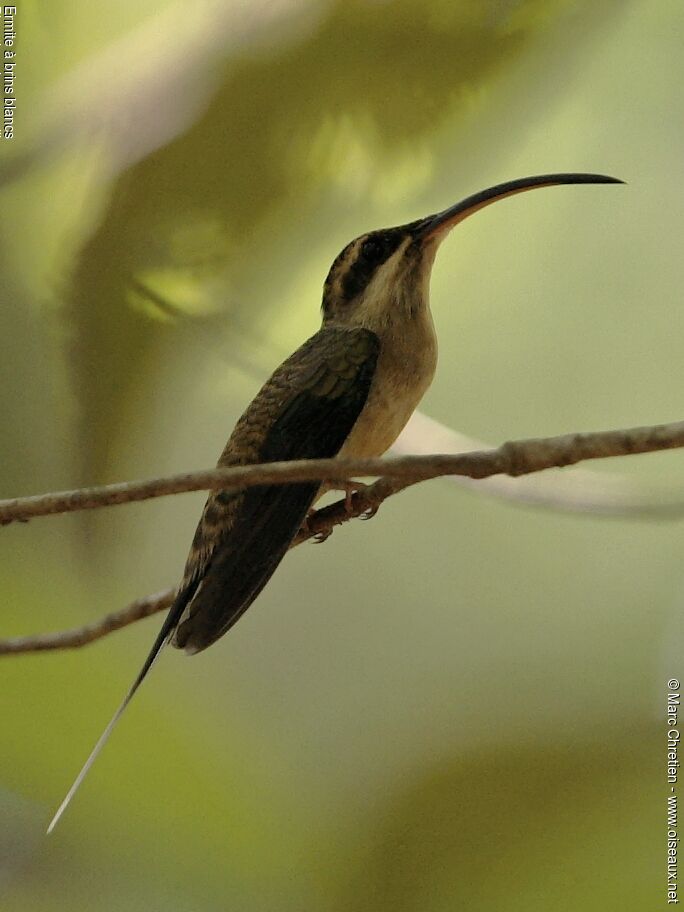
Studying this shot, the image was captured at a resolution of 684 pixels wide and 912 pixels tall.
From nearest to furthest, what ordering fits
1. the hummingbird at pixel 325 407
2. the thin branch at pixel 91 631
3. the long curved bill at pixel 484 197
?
the hummingbird at pixel 325 407 < the thin branch at pixel 91 631 < the long curved bill at pixel 484 197

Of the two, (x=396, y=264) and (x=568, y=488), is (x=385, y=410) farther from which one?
(x=568, y=488)

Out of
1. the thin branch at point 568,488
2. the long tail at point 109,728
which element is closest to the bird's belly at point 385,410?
the thin branch at point 568,488

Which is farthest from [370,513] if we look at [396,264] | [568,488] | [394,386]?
[396,264]

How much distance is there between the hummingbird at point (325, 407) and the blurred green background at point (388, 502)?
0.47 ft

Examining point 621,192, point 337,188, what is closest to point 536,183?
point 621,192

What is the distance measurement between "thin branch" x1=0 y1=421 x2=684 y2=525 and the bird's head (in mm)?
775

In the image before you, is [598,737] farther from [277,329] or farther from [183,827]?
[277,329]

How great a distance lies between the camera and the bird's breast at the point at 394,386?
2357mm

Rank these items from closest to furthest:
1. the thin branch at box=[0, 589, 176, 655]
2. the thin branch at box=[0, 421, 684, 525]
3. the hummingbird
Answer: the thin branch at box=[0, 421, 684, 525] → the hummingbird → the thin branch at box=[0, 589, 176, 655]

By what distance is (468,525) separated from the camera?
2641mm

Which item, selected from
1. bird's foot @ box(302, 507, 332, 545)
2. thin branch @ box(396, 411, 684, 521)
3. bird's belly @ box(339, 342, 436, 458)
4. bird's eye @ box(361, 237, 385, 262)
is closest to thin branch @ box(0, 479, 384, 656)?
bird's foot @ box(302, 507, 332, 545)

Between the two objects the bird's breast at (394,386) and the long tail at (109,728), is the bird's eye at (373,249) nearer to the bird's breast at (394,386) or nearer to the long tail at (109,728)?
the bird's breast at (394,386)

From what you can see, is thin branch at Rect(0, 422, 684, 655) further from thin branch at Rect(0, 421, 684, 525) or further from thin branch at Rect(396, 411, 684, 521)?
thin branch at Rect(396, 411, 684, 521)

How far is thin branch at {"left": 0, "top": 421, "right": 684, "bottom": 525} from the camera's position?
176cm
